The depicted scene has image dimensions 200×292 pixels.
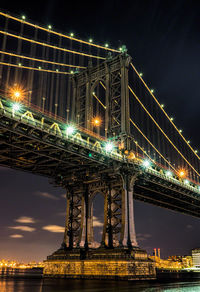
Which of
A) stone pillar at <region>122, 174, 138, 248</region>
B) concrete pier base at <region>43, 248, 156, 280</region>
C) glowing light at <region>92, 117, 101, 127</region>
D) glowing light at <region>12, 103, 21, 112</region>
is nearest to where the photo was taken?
glowing light at <region>12, 103, 21, 112</region>

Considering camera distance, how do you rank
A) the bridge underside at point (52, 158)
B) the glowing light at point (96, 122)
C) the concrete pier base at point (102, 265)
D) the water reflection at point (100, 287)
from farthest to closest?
1. the glowing light at point (96, 122)
2. the concrete pier base at point (102, 265)
3. the bridge underside at point (52, 158)
4. the water reflection at point (100, 287)

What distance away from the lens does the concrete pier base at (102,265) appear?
34656 millimetres

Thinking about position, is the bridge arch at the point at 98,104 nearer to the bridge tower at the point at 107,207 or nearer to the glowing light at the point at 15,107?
the bridge tower at the point at 107,207

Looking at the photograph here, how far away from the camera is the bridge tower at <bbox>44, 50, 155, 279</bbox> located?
36.7 meters

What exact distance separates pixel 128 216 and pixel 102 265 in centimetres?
676

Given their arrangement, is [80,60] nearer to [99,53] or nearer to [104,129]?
[99,53]

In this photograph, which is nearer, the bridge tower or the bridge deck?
the bridge deck

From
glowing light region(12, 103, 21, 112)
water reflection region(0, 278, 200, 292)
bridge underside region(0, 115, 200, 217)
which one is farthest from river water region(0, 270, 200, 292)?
glowing light region(12, 103, 21, 112)

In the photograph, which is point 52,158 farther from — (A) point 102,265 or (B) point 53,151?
(A) point 102,265

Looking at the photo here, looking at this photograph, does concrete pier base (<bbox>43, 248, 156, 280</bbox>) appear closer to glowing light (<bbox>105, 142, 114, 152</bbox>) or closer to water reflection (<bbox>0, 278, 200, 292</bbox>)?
water reflection (<bbox>0, 278, 200, 292</bbox>)

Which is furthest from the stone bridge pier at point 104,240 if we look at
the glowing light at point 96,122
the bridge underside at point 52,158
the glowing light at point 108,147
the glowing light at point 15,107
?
the glowing light at point 15,107

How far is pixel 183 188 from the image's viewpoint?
63750 millimetres

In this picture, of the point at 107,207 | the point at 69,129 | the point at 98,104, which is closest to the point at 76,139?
the point at 69,129

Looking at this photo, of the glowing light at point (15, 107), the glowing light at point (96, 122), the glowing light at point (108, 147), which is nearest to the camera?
the glowing light at point (15, 107)
